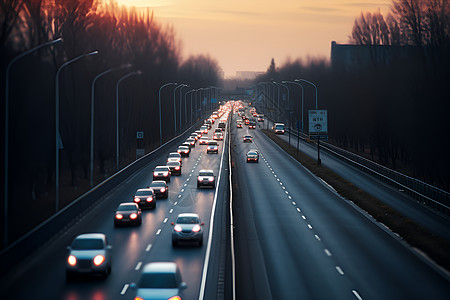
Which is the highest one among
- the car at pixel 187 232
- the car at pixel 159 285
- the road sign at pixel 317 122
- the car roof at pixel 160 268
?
the road sign at pixel 317 122

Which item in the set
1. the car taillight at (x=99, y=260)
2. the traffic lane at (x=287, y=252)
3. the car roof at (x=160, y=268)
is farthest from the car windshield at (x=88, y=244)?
the traffic lane at (x=287, y=252)

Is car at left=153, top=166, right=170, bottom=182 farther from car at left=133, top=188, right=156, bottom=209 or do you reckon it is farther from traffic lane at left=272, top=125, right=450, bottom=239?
traffic lane at left=272, top=125, right=450, bottom=239

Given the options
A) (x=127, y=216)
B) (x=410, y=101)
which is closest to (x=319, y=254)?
(x=127, y=216)

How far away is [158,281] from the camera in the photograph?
59.4 feet

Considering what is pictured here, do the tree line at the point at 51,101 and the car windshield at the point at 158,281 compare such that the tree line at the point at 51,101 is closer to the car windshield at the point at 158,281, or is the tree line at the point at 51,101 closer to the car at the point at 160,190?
the car at the point at 160,190

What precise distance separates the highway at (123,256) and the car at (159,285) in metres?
2.87

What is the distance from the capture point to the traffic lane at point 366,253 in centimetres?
2355

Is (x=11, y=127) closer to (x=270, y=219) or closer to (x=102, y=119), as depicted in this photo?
(x=270, y=219)

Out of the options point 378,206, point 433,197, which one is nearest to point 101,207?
point 378,206

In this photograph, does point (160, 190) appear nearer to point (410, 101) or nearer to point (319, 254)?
point (319, 254)

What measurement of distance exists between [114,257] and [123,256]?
0.40 metres

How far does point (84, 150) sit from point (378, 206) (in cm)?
3647

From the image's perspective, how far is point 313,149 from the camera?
9738 centimetres

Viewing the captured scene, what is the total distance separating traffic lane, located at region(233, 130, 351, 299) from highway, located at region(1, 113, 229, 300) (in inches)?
79.4
